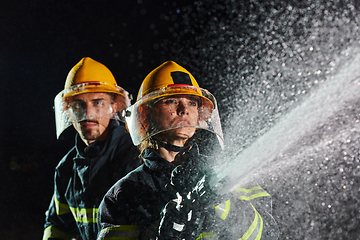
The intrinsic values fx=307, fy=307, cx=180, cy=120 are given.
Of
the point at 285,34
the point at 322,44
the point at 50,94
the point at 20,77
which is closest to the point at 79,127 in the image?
the point at 50,94

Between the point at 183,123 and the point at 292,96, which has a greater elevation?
the point at 183,123

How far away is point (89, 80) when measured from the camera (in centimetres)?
194

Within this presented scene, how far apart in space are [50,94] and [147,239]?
182 centimetres

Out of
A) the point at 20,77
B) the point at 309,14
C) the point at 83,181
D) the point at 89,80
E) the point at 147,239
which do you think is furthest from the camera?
the point at 20,77

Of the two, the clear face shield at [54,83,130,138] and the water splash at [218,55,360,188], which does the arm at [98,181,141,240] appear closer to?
the water splash at [218,55,360,188]

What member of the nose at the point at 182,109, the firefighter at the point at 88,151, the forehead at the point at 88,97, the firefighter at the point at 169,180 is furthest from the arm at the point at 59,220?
the nose at the point at 182,109

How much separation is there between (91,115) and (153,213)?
870 mm

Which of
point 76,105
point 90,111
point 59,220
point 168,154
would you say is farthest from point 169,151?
point 59,220

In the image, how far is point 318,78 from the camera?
183 centimetres

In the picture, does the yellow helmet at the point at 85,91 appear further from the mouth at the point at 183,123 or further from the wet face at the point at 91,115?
the mouth at the point at 183,123

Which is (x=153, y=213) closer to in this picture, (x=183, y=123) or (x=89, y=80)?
(x=183, y=123)

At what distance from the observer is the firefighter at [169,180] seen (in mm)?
1051

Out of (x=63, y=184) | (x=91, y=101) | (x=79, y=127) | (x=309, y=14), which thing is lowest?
(x=63, y=184)

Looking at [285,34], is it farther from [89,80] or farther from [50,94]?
[50,94]
